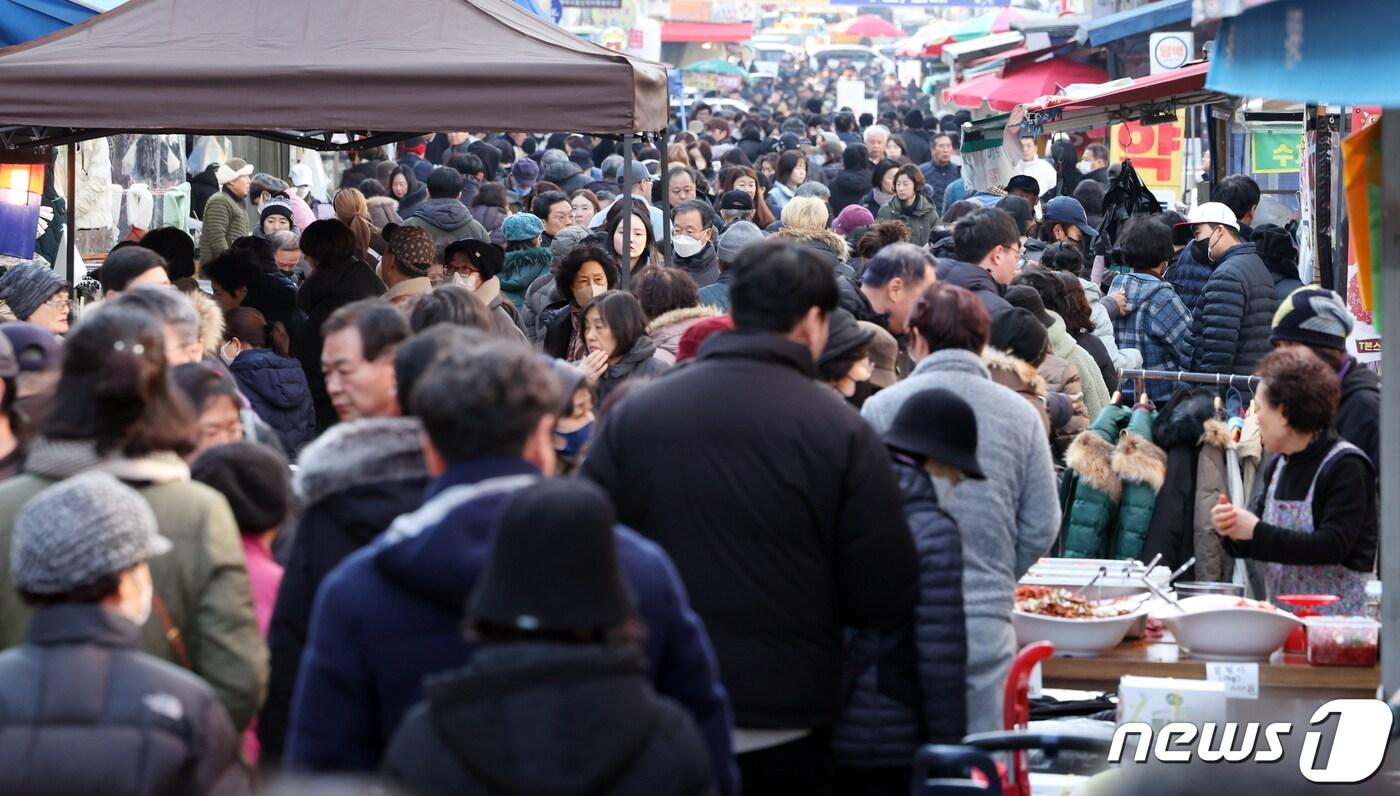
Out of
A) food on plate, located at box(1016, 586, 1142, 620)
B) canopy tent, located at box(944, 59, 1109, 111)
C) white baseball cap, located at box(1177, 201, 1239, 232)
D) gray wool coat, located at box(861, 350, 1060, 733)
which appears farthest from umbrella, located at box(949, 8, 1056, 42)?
gray wool coat, located at box(861, 350, 1060, 733)

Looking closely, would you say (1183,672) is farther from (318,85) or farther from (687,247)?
(687,247)

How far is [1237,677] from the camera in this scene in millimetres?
4867

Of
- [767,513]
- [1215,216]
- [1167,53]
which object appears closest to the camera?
[767,513]

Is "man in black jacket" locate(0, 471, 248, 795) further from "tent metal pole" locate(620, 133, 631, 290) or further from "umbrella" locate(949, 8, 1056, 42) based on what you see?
"umbrella" locate(949, 8, 1056, 42)

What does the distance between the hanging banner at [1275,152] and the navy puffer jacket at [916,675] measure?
9589 mm

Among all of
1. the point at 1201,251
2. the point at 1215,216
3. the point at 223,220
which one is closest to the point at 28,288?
the point at 1215,216

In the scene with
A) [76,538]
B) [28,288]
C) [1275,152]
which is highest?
[1275,152]

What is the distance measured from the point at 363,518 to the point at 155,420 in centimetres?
58

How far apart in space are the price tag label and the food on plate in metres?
0.36

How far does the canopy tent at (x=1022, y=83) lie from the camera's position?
62.7 ft

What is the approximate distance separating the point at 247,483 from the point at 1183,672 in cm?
274

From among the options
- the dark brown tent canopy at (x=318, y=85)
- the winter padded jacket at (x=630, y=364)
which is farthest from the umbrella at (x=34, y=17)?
the winter padded jacket at (x=630, y=364)

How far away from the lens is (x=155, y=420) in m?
3.48

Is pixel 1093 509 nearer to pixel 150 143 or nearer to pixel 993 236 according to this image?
pixel 993 236
